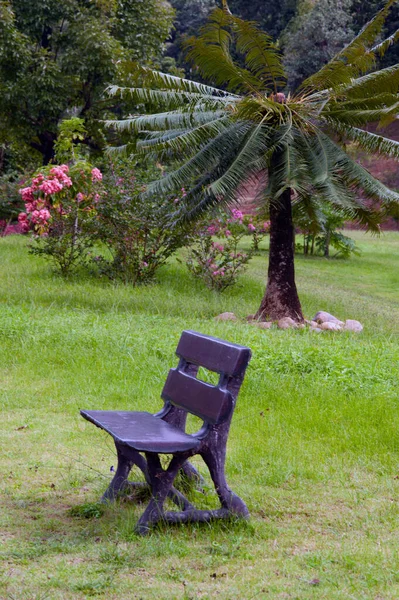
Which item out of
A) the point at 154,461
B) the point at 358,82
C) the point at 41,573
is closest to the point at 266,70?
the point at 358,82

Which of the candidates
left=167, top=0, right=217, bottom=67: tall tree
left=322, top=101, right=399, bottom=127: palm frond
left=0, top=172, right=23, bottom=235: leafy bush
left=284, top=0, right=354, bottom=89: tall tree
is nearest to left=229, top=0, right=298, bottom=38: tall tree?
left=167, top=0, right=217, bottom=67: tall tree

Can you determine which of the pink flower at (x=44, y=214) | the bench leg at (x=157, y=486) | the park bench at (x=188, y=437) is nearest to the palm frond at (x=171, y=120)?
the pink flower at (x=44, y=214)

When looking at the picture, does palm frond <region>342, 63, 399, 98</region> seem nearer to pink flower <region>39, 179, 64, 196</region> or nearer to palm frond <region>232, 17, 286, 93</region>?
palm frond <region>232, 17, 286, 93</region>

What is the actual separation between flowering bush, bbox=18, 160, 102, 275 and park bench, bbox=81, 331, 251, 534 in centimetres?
1030

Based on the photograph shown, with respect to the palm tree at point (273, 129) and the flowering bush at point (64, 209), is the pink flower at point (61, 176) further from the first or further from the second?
the palm tree at point (273, 129)

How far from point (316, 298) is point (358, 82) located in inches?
189

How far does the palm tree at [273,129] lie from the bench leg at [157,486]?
7.34m

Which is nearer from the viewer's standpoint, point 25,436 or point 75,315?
point 25,436

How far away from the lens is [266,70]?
38.4 ft

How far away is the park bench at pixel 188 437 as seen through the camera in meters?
3.83

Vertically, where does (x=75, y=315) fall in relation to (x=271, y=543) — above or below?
below

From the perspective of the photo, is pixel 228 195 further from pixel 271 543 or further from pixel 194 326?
pixel 271 543

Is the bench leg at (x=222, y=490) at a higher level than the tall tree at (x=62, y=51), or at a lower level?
lower

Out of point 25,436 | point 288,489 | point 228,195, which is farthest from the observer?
point 228,195
